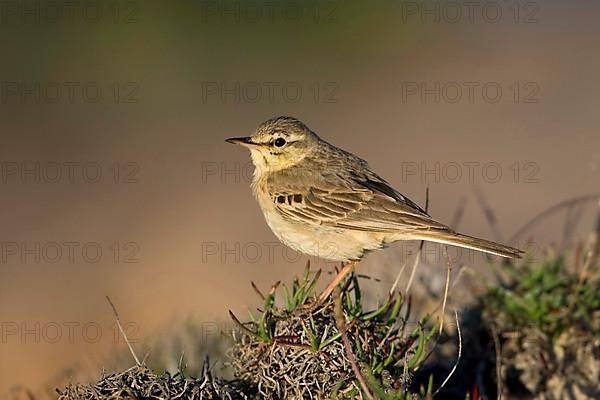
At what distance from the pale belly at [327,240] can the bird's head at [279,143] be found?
0.76m

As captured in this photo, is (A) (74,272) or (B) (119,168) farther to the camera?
(B) (119,168)

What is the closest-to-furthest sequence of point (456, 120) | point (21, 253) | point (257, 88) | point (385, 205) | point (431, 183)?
point (385, 205) → point (431, 183) → point (21, 253) → point (456, 120) → point (257, 88)

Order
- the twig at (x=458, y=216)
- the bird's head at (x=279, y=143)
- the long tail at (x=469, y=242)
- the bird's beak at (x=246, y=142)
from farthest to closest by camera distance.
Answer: the twig at (x=458, y=216) → the bird's head at (x=279, y=143) → the bird's beak at (x=246, y=142) → the long tail at (x=469, y=242)

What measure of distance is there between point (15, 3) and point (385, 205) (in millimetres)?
17336

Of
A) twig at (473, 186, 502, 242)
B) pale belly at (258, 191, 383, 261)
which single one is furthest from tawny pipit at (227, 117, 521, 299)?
twig at (473, 186, 502, 242)

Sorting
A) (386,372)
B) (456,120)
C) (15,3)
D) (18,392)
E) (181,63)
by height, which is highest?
(15,3)

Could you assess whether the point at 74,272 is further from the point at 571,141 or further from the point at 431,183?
the point at 571,141

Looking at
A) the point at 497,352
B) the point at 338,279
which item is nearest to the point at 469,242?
the point at 497,352

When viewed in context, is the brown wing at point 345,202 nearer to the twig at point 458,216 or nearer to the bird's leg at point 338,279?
the bird's leg at point 338,279

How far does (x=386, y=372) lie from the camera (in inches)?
195

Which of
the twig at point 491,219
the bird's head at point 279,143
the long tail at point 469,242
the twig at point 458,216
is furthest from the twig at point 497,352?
the bird's head at point 279,143

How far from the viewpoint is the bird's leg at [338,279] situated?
5.37 m

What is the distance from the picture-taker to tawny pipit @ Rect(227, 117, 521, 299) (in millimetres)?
6179

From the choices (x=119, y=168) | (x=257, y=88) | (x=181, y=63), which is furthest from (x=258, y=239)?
(x=181, y=63)
